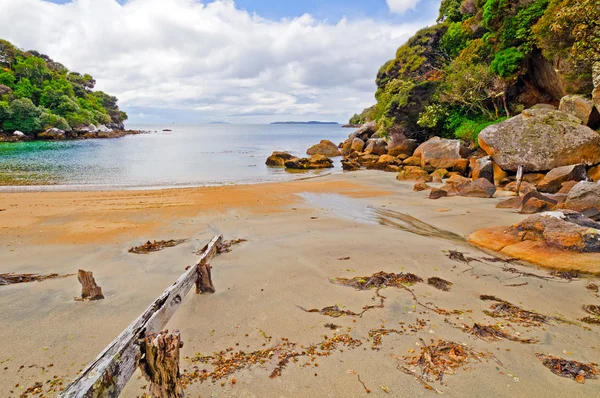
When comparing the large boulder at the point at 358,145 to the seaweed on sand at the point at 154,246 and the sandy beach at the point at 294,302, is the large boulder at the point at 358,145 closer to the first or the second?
the sandy beach at the point at 294,302

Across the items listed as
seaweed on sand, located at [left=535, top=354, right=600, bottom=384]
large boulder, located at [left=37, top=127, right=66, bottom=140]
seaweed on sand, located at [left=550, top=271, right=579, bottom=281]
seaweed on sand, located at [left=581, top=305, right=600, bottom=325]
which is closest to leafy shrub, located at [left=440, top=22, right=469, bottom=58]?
seaweed on sand, located at [left=550, top=271, right=579, bottom=281]

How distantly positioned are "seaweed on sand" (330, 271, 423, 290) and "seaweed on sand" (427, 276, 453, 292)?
175mm

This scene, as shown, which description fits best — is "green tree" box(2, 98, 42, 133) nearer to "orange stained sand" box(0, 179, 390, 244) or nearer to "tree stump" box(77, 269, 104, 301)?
"orange stained sand" box(0, 179, 390, 244)

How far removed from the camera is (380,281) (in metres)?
5.64

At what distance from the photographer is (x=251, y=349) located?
3910 millimetres

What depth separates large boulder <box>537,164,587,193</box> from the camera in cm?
1308

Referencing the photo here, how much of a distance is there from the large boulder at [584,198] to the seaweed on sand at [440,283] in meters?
6.55

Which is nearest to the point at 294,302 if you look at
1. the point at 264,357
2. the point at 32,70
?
the point at 264,357

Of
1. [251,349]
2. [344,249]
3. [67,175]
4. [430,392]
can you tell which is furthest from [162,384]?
[67,175]

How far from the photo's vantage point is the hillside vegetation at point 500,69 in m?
13.7

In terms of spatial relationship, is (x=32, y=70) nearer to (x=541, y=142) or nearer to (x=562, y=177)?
(x=541, y=142)

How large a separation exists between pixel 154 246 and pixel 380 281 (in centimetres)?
517

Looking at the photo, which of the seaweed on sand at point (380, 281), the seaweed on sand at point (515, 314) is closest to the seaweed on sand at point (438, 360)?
the seaweed on sand at point (515, 314)

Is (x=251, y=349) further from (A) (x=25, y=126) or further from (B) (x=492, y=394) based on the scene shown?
(A) (x=25, y=126)
